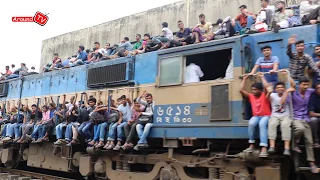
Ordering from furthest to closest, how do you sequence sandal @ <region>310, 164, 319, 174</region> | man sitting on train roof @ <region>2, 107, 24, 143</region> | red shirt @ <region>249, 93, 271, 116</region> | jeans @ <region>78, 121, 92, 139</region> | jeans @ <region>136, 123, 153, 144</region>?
man sitting on train roof @ <region>2, 107, 24, 143</region> < jeans @ <region>78, 121, 92, 139</region> < jeans @ <region>136, 123, 153, 144</region> < red shirt @ <region>249, 93, 271, 116</region> < sandal @ <region>310, 164, 319, 174</region>

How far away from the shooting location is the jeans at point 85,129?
29.7 feet

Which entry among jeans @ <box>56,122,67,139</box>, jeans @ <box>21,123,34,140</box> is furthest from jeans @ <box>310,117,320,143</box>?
jeans @ <box>21,123,34,140</box>

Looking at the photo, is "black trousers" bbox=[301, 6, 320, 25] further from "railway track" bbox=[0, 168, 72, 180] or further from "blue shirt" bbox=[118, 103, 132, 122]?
"railway track" bbox=[0, 168, 72, 180]

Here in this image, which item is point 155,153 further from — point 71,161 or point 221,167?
point 71,161

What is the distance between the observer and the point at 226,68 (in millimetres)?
7152

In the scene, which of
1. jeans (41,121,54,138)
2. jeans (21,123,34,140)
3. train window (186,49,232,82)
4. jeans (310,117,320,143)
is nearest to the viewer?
jeans (310,117,320,143)

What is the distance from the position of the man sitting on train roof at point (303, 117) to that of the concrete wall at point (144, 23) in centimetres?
806

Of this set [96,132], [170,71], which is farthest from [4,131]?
[170,71]

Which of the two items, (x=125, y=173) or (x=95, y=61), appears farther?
(x=95, y=61)

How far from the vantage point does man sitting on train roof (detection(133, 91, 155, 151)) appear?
7443mm

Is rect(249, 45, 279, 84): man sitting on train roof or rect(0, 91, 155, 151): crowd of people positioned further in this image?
rect(0, 91, 155, 151): crowd of people

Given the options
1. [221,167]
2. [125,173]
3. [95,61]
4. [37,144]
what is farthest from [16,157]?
[221,167]

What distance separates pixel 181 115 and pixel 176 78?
84 cm

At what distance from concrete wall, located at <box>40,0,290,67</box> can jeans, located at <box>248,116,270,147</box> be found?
27.2 ft
